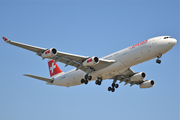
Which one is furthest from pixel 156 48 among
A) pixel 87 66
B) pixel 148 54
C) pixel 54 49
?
pixel 54 49

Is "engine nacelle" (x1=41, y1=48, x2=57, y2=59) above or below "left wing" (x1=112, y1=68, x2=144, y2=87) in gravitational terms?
below

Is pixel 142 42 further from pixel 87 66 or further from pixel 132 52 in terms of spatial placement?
pixel 87 66

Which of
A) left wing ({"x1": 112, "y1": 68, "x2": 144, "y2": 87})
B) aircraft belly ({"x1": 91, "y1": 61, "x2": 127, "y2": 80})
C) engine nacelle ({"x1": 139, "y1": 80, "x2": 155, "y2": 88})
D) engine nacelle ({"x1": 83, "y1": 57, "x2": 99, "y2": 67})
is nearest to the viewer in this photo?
engine nacelle ({"x1": 83, "y1": 57, "x2": 99, "y2": 67})

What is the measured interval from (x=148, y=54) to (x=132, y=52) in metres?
2.16

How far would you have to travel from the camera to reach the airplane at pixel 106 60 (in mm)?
34312

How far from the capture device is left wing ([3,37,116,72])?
1318 inches

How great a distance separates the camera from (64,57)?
37.0 meters

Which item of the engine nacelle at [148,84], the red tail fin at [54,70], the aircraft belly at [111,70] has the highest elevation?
the red tail fin at [54,70]

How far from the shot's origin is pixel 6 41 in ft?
107

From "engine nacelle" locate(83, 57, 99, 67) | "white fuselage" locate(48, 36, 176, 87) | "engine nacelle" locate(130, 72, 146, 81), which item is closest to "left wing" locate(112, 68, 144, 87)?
"engine nacelle" locate(130, 72, 146, 81)

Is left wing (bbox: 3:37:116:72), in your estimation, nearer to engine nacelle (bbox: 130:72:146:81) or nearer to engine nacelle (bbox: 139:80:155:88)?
engine nacelle (bbox: 130:72:146:81)

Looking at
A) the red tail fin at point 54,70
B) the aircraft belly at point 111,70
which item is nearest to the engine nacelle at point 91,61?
the aircraft belly at point 111,70

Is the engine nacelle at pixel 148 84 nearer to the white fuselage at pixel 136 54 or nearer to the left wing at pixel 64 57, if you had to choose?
the white fuselage at pixel 136 54

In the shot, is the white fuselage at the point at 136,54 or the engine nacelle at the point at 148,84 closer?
the white fuselage at the point at 136,54
